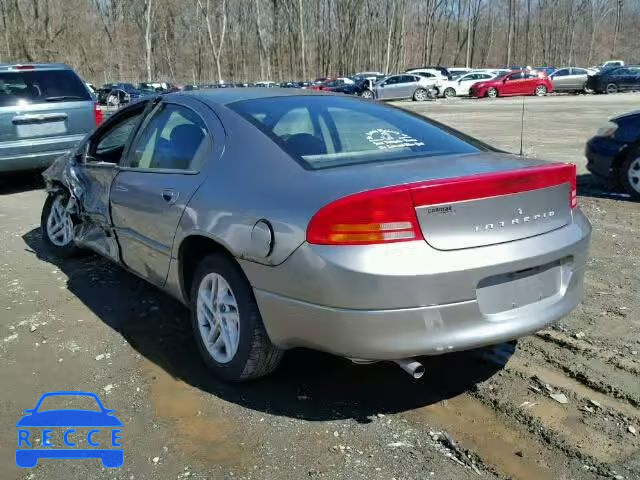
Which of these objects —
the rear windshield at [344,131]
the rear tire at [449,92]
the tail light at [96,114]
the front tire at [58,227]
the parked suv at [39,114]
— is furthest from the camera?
the rear tire at [449,92]

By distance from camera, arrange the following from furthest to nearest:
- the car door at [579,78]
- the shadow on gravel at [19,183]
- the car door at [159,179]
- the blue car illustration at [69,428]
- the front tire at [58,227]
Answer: the car door at [579,78], the shadow on gravel at [19,183], the front tire at [58,227], the car door at [159,179], the blue car illustration at [69,428]

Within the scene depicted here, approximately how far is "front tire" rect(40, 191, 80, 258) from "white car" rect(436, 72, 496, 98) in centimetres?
3544

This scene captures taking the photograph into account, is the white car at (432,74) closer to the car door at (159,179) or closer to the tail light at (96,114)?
the tail light at (96,114)

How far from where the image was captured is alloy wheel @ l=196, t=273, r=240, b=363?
10.4ft

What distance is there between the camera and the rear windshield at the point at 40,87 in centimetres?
853

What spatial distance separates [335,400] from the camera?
3.14 m

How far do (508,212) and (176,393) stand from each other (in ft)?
6.31

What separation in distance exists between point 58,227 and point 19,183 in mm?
5342

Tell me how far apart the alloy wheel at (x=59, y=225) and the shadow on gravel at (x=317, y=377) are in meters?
1.50

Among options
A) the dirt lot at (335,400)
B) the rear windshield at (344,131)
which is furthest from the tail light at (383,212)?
the dirt lot at (335,400)

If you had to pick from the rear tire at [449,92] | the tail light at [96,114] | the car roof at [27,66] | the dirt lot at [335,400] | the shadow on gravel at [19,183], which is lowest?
the dirt lot at [335,400]

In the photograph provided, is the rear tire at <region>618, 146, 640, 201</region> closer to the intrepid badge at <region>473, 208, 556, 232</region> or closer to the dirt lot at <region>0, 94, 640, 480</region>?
the dirt lot at <region>0, 94, 640, 480</region>

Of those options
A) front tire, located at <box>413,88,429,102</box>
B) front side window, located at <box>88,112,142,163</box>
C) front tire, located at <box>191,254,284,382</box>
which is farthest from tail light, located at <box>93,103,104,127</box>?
front tire, located at <box>413,88,429,102</box>

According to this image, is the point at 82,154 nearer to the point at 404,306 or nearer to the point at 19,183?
the point at 404,306
